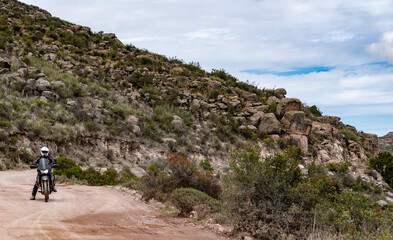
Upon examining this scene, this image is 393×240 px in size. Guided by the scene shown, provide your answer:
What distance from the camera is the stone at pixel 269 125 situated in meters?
37.2

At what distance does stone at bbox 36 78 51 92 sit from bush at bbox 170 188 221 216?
23014 millimetres

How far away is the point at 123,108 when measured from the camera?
3231cm

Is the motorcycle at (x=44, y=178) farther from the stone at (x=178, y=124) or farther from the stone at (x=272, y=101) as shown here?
the stone at (x=272, y=101)

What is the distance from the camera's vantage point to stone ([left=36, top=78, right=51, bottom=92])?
28766 millimetres

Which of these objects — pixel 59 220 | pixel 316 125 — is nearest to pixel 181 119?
pixel 316 125

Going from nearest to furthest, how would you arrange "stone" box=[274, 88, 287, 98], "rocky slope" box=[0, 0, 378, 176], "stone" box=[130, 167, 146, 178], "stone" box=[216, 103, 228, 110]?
"stone" box=[130, 167, 146, 178], "rocky slope" box=[0, 0, 378, 176], "stone" box=[216, 103, 228, 110], "stone" box=[274, 88, 287, 98]

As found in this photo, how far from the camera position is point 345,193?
23.7 ft

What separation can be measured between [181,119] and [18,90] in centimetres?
1547

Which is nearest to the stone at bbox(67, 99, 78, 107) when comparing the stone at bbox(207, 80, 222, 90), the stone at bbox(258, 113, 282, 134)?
the stone at bbox(207, 80, 222, 90)

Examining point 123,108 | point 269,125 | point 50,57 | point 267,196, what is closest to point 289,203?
point 267,196

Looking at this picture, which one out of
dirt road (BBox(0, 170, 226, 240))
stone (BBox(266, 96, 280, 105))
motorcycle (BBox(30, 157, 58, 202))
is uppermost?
stone (BBox(266, 96, 280, 105))

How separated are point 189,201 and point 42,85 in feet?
78.5

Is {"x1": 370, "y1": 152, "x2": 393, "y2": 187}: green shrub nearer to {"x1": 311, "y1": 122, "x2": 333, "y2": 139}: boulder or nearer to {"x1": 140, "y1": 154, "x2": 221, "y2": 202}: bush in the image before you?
{"x1": 311, "y1": 122, "x2": 333, "y2": 139}: boulder

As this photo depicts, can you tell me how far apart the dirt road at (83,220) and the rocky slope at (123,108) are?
1056 centimetres
